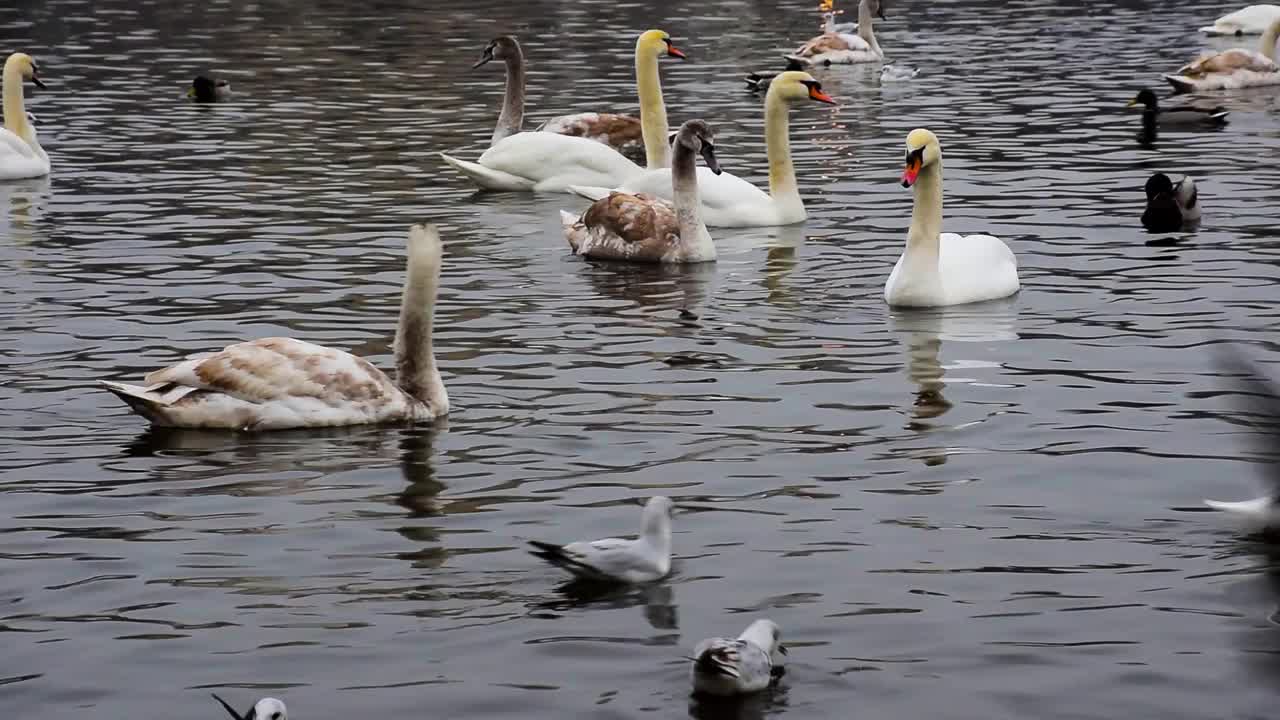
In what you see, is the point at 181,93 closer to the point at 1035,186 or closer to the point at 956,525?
the point at 1035,186

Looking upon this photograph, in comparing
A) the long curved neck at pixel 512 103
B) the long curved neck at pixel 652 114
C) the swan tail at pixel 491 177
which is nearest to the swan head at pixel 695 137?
the long curved neck at pixel 652 114

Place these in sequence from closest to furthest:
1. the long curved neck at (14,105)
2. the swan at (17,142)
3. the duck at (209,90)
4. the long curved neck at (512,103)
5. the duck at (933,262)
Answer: the duck at (933,262)
the swan at (17,142)
the long curved neck at (14,105)
the long curved neck at (512,103)
the duck at (209,90)

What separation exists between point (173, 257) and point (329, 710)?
10.7 m

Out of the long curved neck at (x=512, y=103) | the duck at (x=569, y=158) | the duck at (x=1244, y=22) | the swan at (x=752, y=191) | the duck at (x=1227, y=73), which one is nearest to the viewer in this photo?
the swan at (x=752, y=191)

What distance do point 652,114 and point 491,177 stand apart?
1758mm

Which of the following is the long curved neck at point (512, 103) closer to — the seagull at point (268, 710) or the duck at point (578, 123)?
the duck at point (578, 123)

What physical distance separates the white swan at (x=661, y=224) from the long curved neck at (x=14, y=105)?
840 centimetres

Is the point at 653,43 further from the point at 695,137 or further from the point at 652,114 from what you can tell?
the point at 695,137

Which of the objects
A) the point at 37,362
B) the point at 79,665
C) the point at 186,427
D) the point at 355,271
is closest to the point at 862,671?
the point at 79,665

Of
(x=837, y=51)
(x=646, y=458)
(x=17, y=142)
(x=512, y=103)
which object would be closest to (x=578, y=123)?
(x=512, y=103)

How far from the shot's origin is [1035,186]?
2114cm

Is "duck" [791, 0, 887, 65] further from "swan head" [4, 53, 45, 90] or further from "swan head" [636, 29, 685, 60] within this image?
"swan head" [4, 53, 45, 90]

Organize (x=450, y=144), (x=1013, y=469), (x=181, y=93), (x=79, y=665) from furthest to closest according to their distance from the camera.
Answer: (x=181, y=93)
(x=450, y=144)
(x=1013, y=469)
(x=79, y=665)

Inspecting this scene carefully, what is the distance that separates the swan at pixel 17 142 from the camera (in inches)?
877
